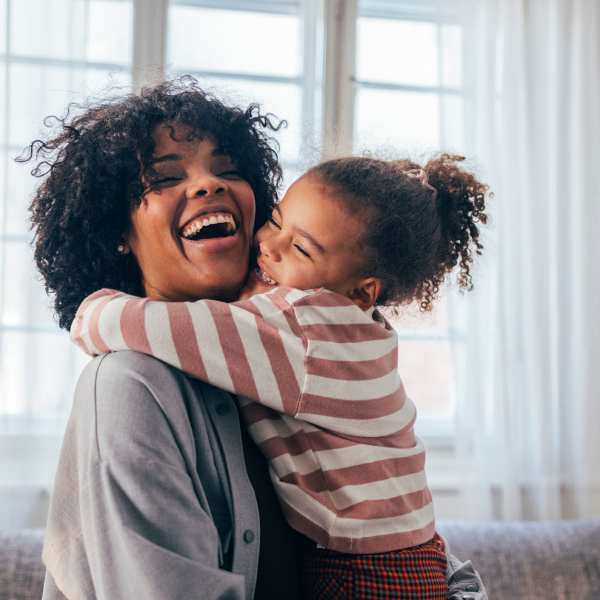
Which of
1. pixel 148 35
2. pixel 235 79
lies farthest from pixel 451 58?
pixel 148 35

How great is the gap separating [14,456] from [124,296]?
5.74 feet

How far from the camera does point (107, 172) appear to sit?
119cm

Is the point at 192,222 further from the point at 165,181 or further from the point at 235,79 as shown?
the point at 235,79

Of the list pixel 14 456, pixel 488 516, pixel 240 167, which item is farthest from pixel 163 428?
pixel 488 516

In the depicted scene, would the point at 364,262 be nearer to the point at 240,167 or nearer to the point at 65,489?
the point at 240,167

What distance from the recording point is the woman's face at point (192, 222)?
1155 mm

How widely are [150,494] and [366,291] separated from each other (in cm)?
48

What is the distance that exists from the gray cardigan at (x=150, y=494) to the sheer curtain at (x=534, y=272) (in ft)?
6.39

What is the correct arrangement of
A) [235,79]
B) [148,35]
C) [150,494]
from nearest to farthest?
[150,494] < [148,35] < [235,79]

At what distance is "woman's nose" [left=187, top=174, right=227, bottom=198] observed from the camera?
1146mm

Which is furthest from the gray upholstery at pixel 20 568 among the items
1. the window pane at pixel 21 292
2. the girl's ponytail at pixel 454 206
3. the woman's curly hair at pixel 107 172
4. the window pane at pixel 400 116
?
the window pane at pixel 400 116

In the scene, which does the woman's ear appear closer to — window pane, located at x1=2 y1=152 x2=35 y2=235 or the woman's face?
the woman's face

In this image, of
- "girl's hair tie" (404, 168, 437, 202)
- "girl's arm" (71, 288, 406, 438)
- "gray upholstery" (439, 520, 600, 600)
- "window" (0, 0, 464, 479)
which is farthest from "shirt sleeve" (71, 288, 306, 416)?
"window" (0, 0, 464, 479)

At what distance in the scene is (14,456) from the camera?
262cm
